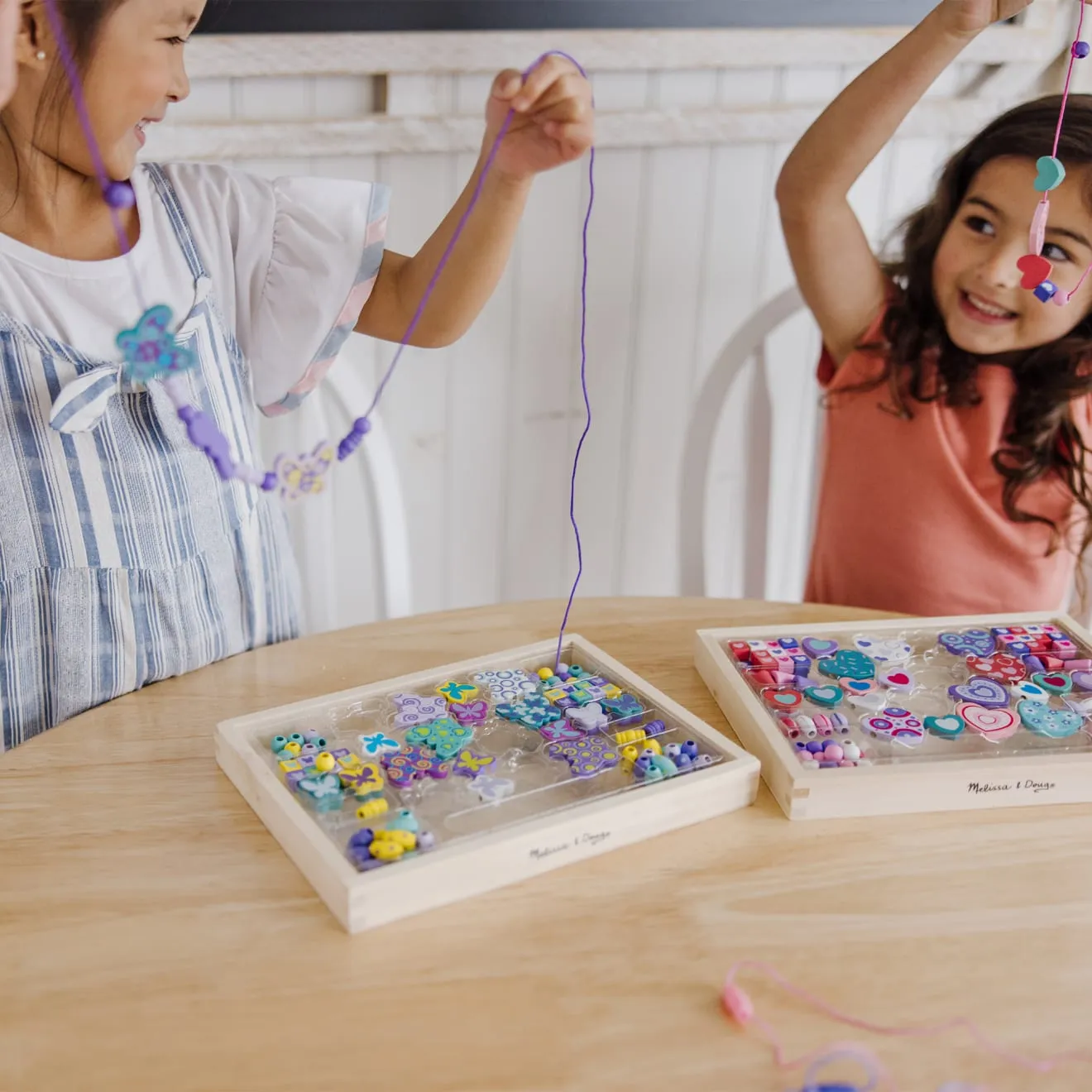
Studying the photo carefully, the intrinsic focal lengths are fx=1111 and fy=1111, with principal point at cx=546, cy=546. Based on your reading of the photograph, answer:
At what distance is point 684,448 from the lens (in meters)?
1.28

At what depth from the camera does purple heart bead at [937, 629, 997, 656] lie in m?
0.84

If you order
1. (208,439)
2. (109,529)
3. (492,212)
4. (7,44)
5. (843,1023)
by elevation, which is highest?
(7,44)

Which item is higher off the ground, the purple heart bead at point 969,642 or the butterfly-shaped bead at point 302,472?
the butterfly-shaped bead at point 302,472

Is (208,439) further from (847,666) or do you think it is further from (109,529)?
(847,666)

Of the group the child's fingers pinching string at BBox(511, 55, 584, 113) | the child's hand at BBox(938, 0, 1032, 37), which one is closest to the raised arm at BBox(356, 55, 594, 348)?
the child's fingers pinching string at BBox(511, 55, 584, 113)

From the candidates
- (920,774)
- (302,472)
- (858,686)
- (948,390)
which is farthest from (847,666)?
(948,390)

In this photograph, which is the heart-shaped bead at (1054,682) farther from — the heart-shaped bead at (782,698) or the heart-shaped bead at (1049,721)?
the heart-shaped bead at (782,698)

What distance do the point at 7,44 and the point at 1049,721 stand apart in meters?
0.80

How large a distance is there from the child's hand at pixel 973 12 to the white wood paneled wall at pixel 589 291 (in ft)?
0.96

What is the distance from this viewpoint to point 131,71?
0.74m

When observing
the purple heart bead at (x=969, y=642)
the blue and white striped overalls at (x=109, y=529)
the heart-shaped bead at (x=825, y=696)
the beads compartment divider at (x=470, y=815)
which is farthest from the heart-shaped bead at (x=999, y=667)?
the blue and white striped overalls at (x=109, y=529)

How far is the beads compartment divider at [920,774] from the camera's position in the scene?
0.69 metres

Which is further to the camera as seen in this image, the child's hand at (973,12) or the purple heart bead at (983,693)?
the child's hand at (973,12)

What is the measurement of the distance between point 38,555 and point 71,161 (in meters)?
0.29
